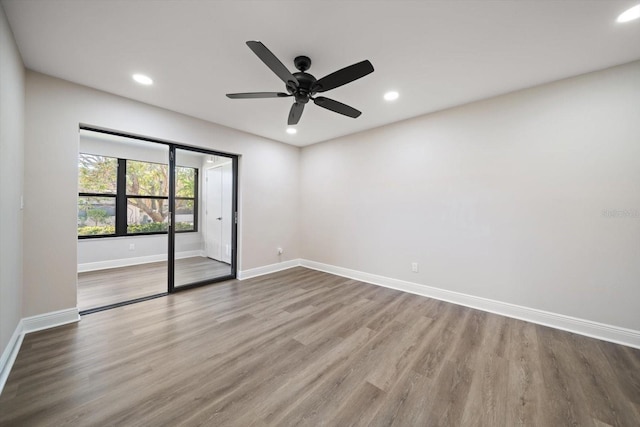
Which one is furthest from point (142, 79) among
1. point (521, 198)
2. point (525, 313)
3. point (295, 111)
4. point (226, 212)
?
point (525, 313)

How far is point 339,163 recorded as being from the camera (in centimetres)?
447

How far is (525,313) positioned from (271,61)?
3.60 m

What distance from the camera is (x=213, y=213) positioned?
424 cm

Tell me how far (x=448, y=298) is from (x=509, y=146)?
2.05m

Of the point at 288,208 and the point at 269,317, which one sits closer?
the point at 269,317

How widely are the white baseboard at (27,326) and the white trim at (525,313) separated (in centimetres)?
379

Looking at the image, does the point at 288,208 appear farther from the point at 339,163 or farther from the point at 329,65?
the point at 329,65

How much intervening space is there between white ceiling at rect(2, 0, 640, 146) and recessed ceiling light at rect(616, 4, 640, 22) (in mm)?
56

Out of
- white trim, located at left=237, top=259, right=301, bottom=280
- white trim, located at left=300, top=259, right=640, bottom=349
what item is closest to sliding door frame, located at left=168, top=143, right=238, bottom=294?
white trim, located at left=237, top=259, right=301, bottom=280

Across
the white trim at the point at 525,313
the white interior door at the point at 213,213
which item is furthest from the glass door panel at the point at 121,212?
the white trim at the point at 525,313

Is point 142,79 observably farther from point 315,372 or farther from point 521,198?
point 521,198

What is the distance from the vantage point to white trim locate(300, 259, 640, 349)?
2232 millimetres

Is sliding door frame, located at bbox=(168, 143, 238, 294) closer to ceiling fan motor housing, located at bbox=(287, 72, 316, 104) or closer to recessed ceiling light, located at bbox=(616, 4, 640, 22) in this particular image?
ceiling fan motor housing, located at bbox=(287, 72, 316, 104)

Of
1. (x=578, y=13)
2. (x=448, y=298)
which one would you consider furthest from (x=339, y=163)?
(x=578, y=13)
